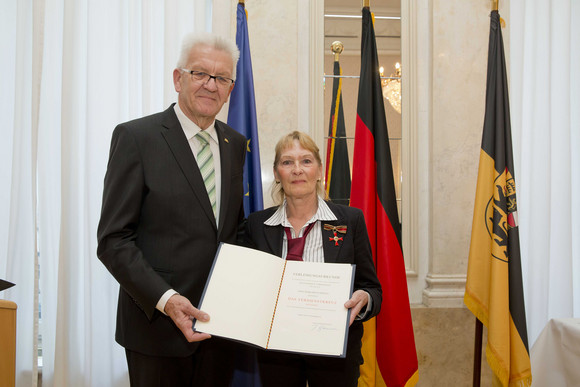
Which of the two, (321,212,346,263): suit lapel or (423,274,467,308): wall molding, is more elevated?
(321,212,346,263): suit lapel

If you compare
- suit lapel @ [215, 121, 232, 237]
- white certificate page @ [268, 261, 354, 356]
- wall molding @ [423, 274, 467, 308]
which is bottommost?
wall molding @ [423, 274, 467, 308]

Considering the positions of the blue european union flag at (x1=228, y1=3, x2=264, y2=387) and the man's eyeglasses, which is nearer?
the man's eyeglasses

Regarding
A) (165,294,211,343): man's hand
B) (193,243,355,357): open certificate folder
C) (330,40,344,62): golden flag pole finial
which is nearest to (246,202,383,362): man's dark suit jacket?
(193,243,355,357): open certificate folder

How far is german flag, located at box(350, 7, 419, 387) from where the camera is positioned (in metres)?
2.59

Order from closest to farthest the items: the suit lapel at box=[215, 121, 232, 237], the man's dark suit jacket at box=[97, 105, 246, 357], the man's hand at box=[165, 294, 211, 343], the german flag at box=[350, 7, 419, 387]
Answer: the man's hand at box=[165, 294, 211, 343] → the man's dark suit jacket at box=[97, 105, 246, 357] → the suit lapel at box=[215, 121, 232, 237] → the german flag at box=[350, 7, 419, 387]

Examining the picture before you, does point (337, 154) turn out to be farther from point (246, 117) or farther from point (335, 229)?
point (335, 229)

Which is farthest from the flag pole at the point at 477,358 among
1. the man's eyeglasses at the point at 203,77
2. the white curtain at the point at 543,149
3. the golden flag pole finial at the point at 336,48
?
the man's eyeglasses at the point at 203,77

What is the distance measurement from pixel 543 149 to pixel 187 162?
2782 millimetres

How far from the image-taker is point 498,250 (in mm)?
2643

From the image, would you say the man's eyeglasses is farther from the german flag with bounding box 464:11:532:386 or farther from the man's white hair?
the german flag with bounding box 464:11:532:386

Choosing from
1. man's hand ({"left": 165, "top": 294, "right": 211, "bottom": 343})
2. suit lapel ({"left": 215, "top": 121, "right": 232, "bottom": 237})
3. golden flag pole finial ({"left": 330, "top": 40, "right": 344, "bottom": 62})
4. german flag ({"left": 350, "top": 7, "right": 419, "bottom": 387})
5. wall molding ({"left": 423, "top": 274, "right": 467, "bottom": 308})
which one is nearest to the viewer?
man's hand ({"left": 165, "top": 294, "right": 211, "bottom": 343})

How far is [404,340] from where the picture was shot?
2596 millimetres

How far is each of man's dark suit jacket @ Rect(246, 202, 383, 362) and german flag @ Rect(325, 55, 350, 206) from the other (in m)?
1.18

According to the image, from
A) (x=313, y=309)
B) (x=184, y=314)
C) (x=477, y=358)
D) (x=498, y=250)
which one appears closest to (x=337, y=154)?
(x=498, y=250)
